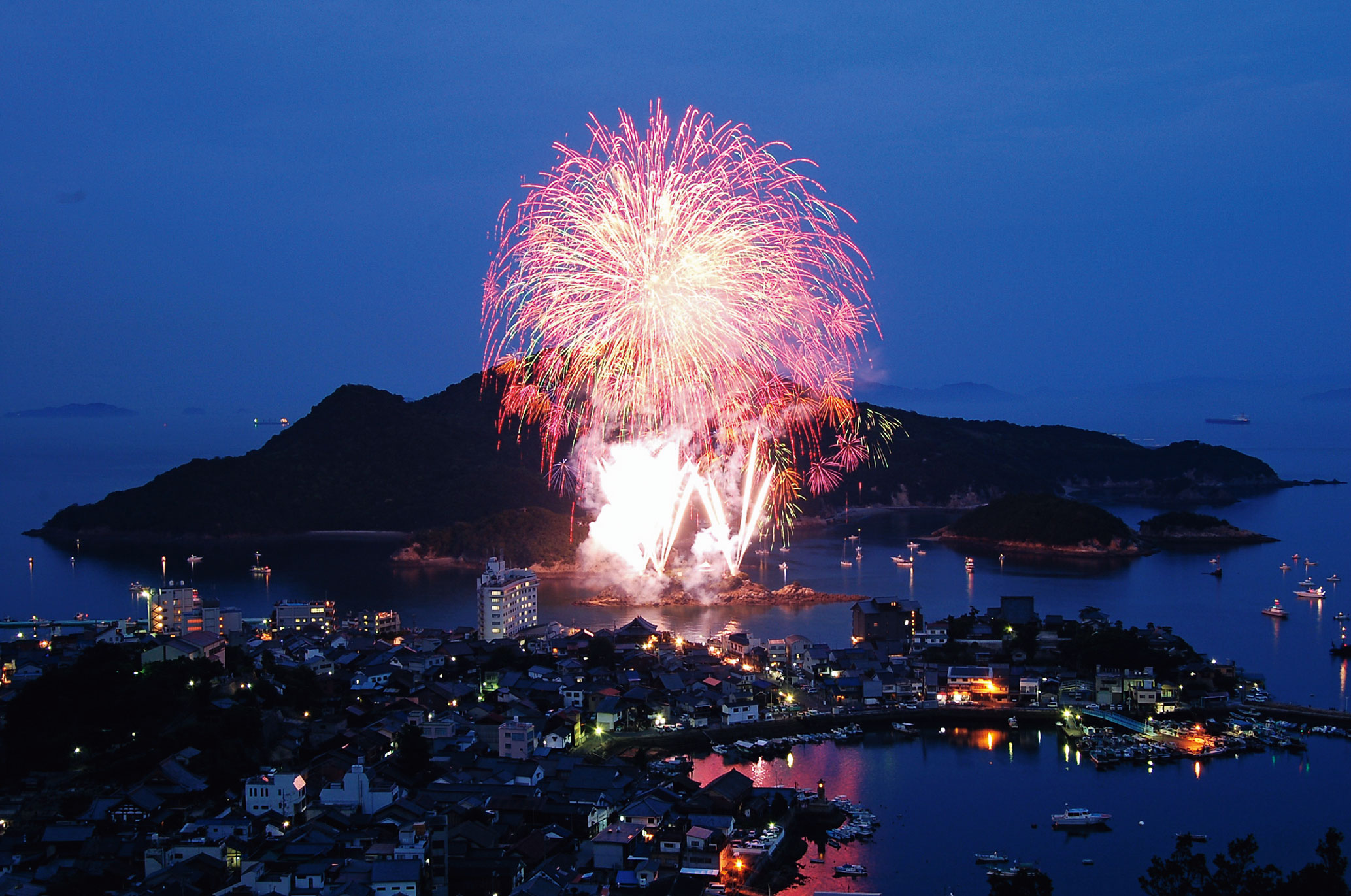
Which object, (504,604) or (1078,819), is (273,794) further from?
(504,604)

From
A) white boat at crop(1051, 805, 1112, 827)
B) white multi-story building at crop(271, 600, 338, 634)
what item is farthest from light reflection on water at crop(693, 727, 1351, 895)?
white multi-story building at crop(271, 600, 338, 634)

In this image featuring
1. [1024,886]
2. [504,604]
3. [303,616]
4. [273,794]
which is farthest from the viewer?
[303,616]

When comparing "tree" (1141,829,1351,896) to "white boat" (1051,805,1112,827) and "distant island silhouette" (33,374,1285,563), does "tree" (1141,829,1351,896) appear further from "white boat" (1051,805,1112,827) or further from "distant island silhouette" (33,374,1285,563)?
"distant island silhouette" (33,374,1285,563)

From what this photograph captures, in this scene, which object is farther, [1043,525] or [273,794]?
[1043,525]

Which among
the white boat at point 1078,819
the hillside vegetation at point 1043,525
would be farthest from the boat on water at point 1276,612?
the white boat at point 1078,819

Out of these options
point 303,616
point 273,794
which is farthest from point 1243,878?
point 303,616

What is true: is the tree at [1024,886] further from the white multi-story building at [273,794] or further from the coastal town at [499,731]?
the white multi-story building at [273,794]

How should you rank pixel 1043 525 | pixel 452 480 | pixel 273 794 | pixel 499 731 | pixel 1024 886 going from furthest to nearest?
pixel 452 480
pixel 1043 525
pixel 499 731
pixel 273 794
pixel 1024 886

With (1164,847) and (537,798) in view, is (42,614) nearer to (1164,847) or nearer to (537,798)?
(537,798)
